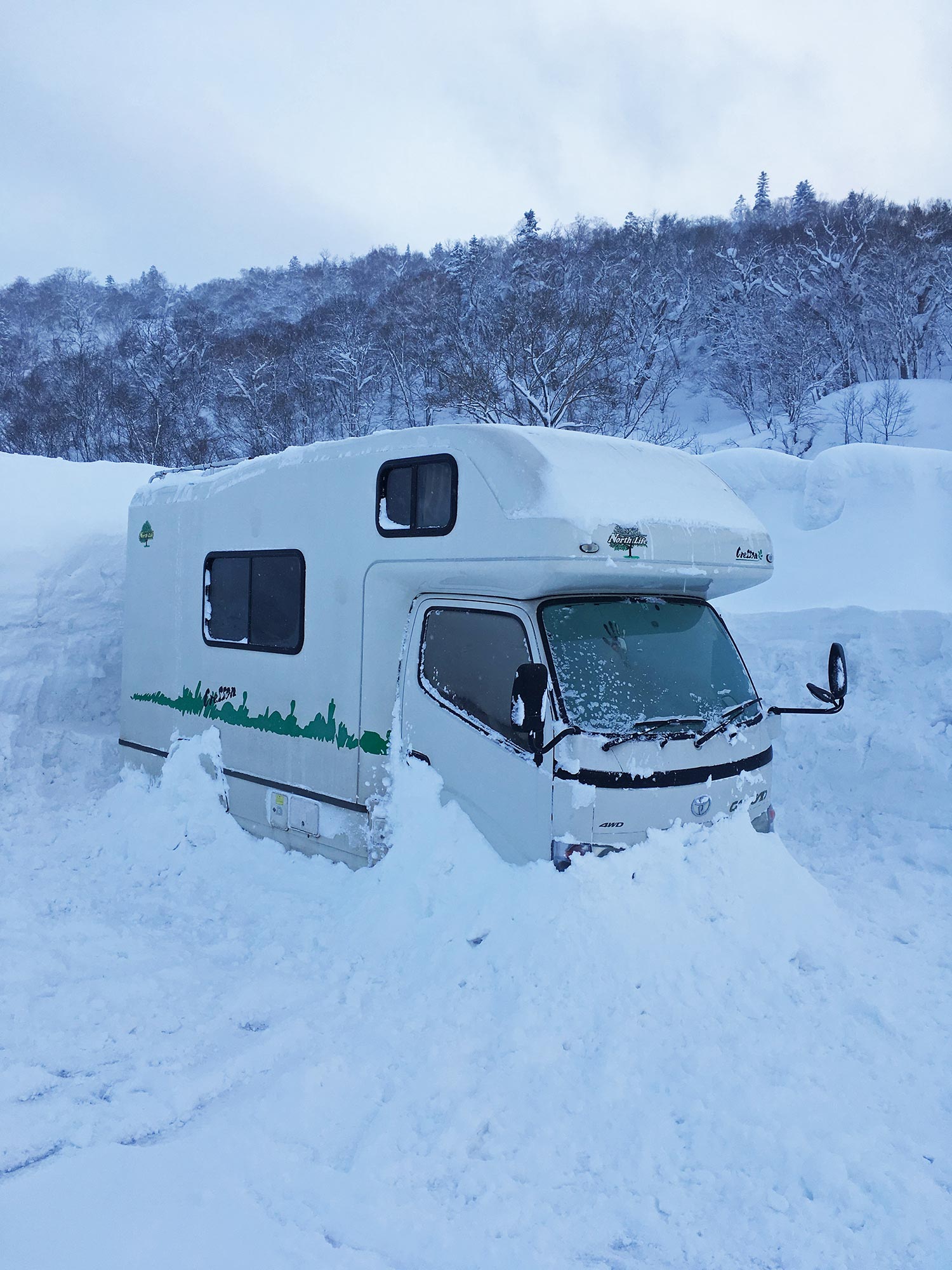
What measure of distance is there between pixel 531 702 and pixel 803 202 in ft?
297

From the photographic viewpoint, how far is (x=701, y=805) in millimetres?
4871

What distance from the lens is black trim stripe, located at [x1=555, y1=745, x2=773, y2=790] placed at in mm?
4562

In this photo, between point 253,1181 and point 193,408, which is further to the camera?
point 193,408

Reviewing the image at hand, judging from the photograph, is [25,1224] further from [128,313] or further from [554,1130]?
[128,313]

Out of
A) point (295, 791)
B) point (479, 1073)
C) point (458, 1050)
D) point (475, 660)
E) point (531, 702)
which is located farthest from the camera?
point (295, 791)

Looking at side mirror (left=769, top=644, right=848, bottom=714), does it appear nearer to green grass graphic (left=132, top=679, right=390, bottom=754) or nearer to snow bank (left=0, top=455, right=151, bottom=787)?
green grass graphic (left=132, top=679, right=390, bottom=754)

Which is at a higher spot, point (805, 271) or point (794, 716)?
→ point (805, 271)

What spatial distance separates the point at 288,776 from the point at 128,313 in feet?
308

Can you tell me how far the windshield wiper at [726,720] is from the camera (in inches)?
191

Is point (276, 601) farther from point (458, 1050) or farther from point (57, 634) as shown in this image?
point (57, 634)

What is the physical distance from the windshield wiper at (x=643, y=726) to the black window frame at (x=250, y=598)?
2.69 m

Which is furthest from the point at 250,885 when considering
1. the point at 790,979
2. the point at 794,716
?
the point at 794,716

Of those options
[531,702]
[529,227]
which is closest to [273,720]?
[531,702]

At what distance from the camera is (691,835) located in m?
4.81
